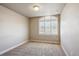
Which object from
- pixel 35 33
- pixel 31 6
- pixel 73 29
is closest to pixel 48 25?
pixel 35 33

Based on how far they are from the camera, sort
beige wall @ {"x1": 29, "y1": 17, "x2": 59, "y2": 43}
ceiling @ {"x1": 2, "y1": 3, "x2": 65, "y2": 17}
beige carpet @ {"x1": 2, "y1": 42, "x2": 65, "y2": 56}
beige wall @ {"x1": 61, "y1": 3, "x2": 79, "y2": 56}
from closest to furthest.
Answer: beige wall @ {"x1": 61, "y1": 3, "x2": 79, "y2": 56}
ceiling @ {"x1": 2, "y1": 3, "x2": 65, "y2": 17}
beige carpet @ {"x1": 2, "y1": 42, "x2": 65, "y2": 56}
beige wall @ {"x1": 29, "y1": 17, "x2": 59, "y2": 43}

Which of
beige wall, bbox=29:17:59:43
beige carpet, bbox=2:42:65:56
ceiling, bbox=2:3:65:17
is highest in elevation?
ceiling, bbox=2:3:65:17

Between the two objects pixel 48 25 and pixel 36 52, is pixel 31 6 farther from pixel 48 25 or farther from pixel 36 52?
pixel 48 25

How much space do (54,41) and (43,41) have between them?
0.69 metres

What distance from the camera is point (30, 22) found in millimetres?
6258

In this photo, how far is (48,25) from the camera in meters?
5.88

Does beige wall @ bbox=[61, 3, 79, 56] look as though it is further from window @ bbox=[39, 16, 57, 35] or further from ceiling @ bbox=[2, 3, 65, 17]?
window @ bbox=[39, 16, 57, 35]

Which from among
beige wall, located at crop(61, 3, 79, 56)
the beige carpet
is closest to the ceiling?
beige wall, located at crop(61, 3, 79, 56)

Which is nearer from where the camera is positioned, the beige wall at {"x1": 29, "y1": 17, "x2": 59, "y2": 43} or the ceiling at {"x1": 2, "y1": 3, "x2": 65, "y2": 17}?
the ceiling at {"x1": 2, "y1": 3, "x2": 65, "y2": 17}

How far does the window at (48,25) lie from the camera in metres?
5.74

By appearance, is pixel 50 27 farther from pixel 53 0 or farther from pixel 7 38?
pixel 53 0

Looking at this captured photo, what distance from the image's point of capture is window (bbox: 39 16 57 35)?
574 cm

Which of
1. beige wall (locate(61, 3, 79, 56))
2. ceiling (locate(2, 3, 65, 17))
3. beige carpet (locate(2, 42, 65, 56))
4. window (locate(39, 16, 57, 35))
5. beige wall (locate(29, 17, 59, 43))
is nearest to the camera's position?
beige wall (locate(61, 3, 79, 56))

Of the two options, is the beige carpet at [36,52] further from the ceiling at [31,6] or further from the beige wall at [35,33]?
the beige wall at [35,33]
